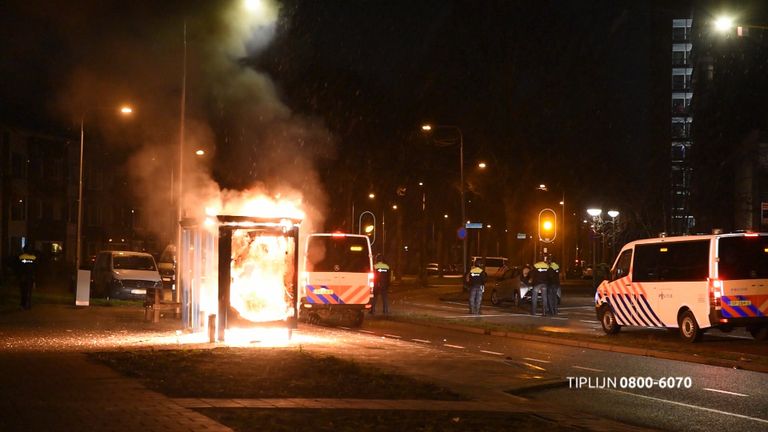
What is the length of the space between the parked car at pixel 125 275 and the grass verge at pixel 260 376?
2054 cm

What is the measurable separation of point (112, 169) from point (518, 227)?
3335 centimetres

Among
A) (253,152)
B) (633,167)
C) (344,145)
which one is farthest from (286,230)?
(633,167)

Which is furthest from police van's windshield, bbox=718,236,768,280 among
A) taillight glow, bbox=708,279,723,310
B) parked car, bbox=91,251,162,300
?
parked car, bbox=91,251,162,300

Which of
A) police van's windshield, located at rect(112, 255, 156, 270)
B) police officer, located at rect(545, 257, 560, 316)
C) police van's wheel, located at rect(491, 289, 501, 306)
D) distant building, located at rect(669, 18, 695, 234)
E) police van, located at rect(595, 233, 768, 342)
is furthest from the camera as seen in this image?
distant building, located at rect(669, 18, 695, 234)

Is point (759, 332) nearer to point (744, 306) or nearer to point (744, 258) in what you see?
point (744, 306)

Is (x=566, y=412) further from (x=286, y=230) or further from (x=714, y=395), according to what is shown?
(x=286, y=230)

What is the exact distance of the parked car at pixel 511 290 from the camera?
118 ft

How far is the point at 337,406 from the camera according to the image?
407 inches

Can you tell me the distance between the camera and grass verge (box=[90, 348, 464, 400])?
11305 mm

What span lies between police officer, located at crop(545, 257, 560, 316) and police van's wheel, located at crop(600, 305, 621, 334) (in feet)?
18.8

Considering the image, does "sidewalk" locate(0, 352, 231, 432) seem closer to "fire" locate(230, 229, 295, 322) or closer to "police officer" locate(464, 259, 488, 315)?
"fire" locate(230, 229, 295, 322)

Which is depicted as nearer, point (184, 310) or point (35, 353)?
point (35, 353)

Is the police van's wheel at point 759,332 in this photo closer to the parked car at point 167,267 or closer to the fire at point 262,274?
the fire at point 262,274

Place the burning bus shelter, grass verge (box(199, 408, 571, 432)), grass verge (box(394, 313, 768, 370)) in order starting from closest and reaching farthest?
grass verge (box(199, 408, 571, 432))
grass verge (box(394, 313, 768, 370))
the burning bus shelter
